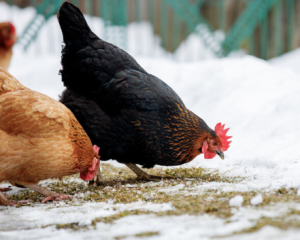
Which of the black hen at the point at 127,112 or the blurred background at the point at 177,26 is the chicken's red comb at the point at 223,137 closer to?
the black hen at the point at 127,112

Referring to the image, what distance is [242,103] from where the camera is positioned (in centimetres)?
528

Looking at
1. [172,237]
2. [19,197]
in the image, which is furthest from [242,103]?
[172,237]

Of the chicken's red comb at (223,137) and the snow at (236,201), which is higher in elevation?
the chicken's red comb at (223,137)

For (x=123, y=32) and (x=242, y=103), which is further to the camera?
(x=123, y=32)

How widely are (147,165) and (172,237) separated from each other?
180cm

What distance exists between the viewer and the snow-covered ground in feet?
6.47

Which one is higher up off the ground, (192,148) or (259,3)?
(259,3)

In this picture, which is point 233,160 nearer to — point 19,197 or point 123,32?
point 19,197

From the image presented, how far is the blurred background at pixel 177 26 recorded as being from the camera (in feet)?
27.5

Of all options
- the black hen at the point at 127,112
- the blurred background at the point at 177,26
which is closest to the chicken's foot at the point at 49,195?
the black hen at the point at 127,112

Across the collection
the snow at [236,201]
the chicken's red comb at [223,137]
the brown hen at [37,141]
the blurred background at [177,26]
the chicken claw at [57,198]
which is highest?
the blurred background at [177,26]

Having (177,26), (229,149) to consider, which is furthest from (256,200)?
(177,26)

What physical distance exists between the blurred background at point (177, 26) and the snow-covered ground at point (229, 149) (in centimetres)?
41

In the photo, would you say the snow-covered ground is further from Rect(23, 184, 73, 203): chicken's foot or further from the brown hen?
the brown hen
